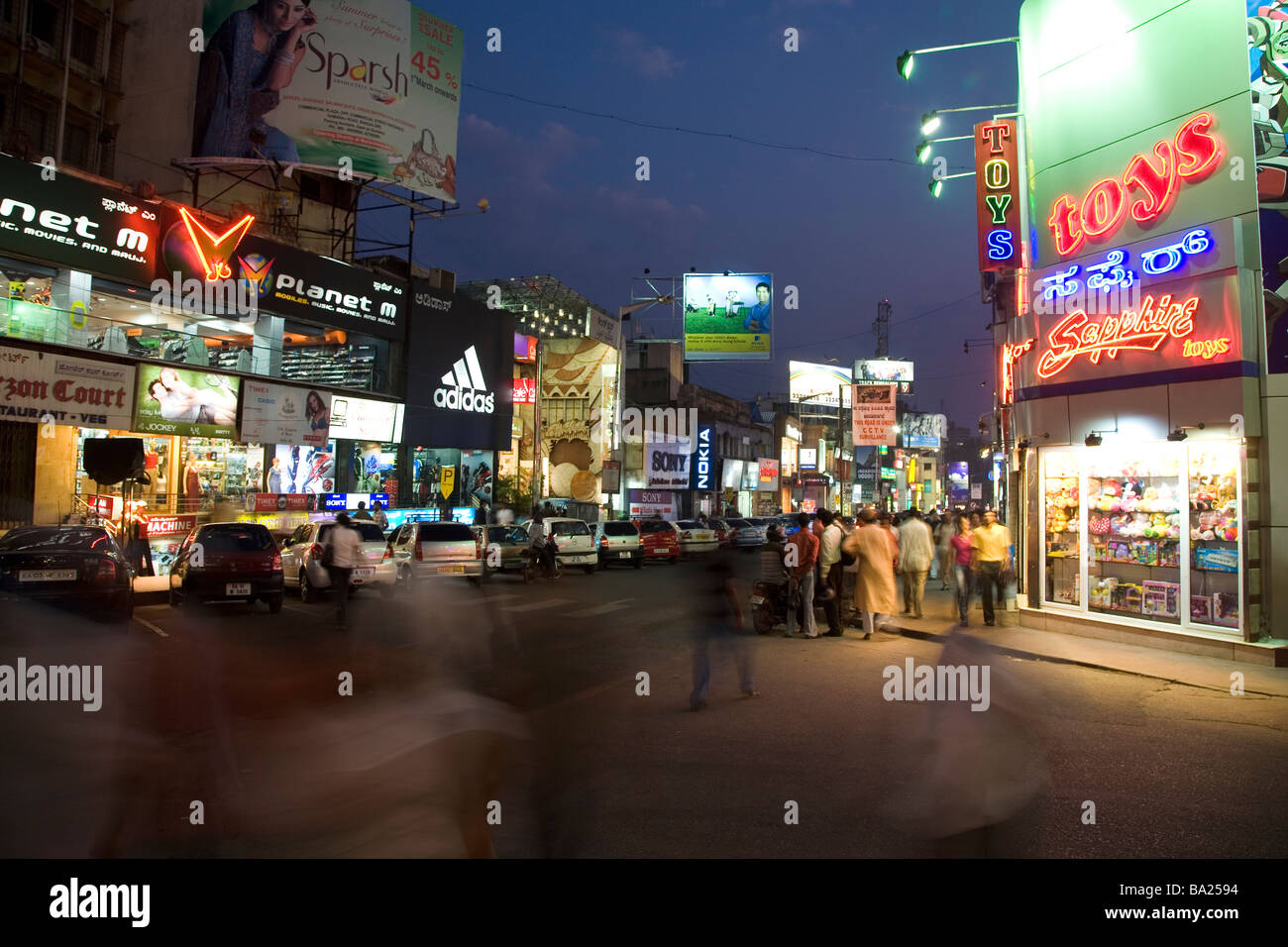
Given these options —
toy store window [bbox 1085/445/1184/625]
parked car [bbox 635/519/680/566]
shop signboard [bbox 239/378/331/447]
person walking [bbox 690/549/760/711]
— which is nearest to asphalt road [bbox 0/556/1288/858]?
person walking [bbox 690/549/760/711]

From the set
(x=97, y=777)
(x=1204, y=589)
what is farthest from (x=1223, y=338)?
(x=97, y=777)

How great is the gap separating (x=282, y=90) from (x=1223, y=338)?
86.6 ft

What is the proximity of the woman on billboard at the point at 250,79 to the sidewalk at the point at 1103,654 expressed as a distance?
Result: 23.8 meters

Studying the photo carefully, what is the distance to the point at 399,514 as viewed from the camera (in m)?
27.6

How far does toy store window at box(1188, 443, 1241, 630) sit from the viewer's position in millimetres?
11555

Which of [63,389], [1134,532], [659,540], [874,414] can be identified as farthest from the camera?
[659,540]

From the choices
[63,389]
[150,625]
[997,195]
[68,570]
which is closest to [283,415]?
[63,389]

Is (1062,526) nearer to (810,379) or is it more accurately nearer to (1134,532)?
(1134,532)

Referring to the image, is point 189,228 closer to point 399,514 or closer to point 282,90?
point 282,90

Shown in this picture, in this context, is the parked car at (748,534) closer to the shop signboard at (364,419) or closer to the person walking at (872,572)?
the shop signboard at (364,419)

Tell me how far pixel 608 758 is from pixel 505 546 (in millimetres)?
16426

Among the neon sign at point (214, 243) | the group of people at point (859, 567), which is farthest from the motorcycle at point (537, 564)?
the neon sign at point (214, 243)

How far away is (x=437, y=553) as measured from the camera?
64.3ft
